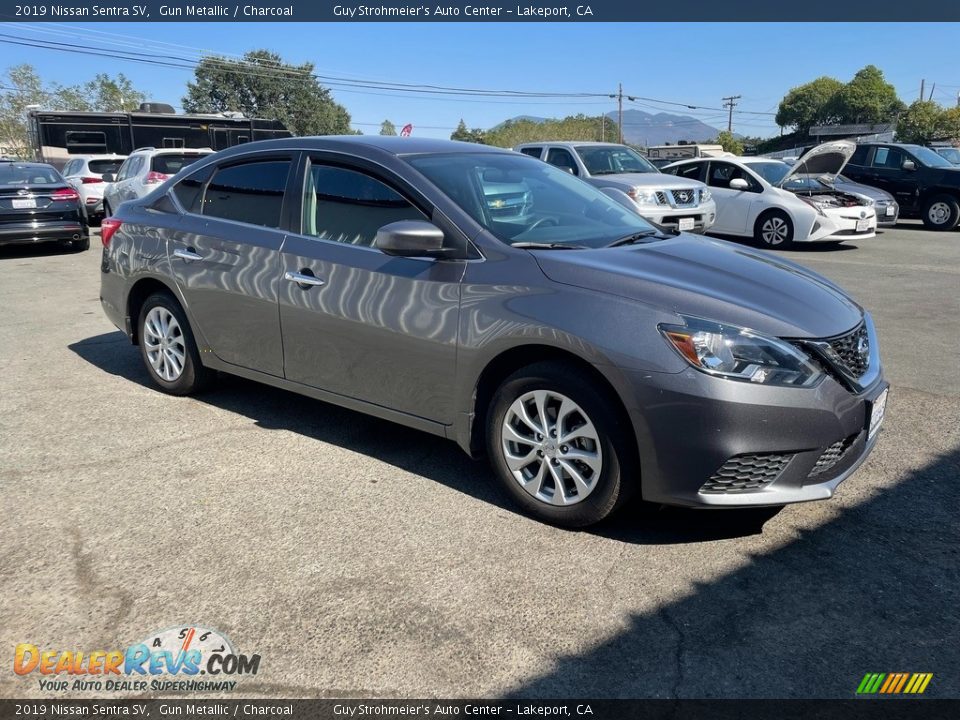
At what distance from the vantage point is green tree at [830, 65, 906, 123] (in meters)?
85.6

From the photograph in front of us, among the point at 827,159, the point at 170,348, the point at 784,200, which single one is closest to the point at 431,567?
the point at 170,348

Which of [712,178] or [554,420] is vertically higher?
[712,178]

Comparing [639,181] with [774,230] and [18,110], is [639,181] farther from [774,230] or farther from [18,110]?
[18,110]

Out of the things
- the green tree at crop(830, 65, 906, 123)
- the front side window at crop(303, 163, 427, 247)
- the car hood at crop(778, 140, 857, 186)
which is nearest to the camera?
the front side window at crop(303, 163, 427, 247)

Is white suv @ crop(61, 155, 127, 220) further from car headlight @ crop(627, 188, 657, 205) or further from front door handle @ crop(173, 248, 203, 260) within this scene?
front door handle @ crop(173, 248, 203, 260)

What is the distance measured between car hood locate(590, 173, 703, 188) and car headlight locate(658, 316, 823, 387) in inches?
380

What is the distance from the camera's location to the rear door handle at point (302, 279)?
431cm

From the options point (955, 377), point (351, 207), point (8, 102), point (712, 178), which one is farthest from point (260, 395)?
point (8, 102)

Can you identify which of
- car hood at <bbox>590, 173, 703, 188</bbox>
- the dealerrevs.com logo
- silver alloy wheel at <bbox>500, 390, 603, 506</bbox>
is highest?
car hood at <bbox>590, 173, 703, 188</bbox>

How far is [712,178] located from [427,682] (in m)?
13.6

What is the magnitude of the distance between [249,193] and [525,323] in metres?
2.25

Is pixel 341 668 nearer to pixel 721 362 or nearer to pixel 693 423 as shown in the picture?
pixel 693 423

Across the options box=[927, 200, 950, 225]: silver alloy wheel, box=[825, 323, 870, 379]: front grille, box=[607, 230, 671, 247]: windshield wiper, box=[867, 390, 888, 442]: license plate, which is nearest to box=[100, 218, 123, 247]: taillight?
A: box=[607, 230, 671, 247]: windshield wiper

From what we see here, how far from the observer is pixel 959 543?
3461mm
